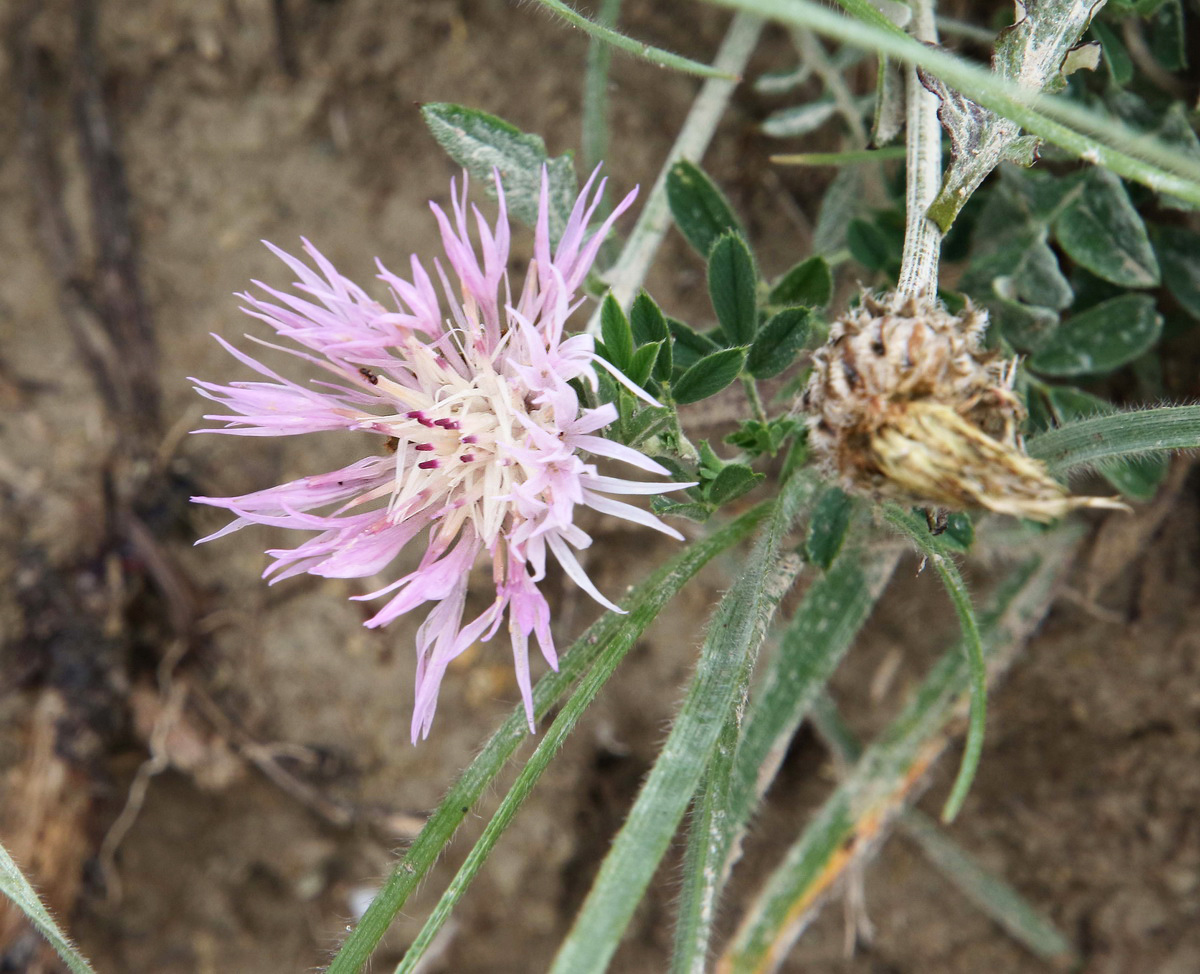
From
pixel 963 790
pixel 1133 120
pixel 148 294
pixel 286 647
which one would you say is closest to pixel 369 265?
pixel 148 294

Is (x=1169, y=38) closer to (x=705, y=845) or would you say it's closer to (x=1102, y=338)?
(x=1102, y=338)

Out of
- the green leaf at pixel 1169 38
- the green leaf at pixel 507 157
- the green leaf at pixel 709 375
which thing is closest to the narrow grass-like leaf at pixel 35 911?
the green leaf at pixel 709 375

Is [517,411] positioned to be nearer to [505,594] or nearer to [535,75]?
[505,594]

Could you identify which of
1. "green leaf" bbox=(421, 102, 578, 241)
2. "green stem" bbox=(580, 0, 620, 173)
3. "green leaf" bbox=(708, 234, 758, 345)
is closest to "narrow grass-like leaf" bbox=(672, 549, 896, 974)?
"green leaf" bbox=(708, 234, 758, 345)

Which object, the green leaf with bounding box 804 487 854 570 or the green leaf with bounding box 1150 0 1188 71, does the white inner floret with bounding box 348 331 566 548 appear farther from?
the green leaf with bounding box 1150 0 1188 71

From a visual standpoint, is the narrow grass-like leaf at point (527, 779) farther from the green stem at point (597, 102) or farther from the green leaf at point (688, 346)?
the green stem at point (597, 102)
